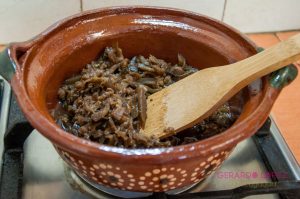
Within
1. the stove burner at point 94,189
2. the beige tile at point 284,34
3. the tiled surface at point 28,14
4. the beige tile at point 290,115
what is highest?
the tiled surface at point 28,14

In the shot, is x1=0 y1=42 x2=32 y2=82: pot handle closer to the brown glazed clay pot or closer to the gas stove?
the brown glazed clay pot

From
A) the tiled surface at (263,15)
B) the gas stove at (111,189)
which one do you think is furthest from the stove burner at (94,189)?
the tiled surface at (263,15)

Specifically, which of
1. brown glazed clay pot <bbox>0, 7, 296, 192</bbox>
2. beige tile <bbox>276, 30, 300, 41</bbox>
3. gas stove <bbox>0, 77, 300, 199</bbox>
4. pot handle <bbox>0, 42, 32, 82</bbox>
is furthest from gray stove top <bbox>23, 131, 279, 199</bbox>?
beige tile <bbox>276, 30, 300, 41</bbox>

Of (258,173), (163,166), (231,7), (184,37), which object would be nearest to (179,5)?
(231,7)

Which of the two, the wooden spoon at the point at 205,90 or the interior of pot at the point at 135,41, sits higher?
the interior of pot at the point at 135,41

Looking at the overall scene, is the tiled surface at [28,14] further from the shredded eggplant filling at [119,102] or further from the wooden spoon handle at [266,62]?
the wooden spoon handle at [266,62]

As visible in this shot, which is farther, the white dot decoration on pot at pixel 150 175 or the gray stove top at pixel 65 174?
the gray stove top at pixel 65 174
